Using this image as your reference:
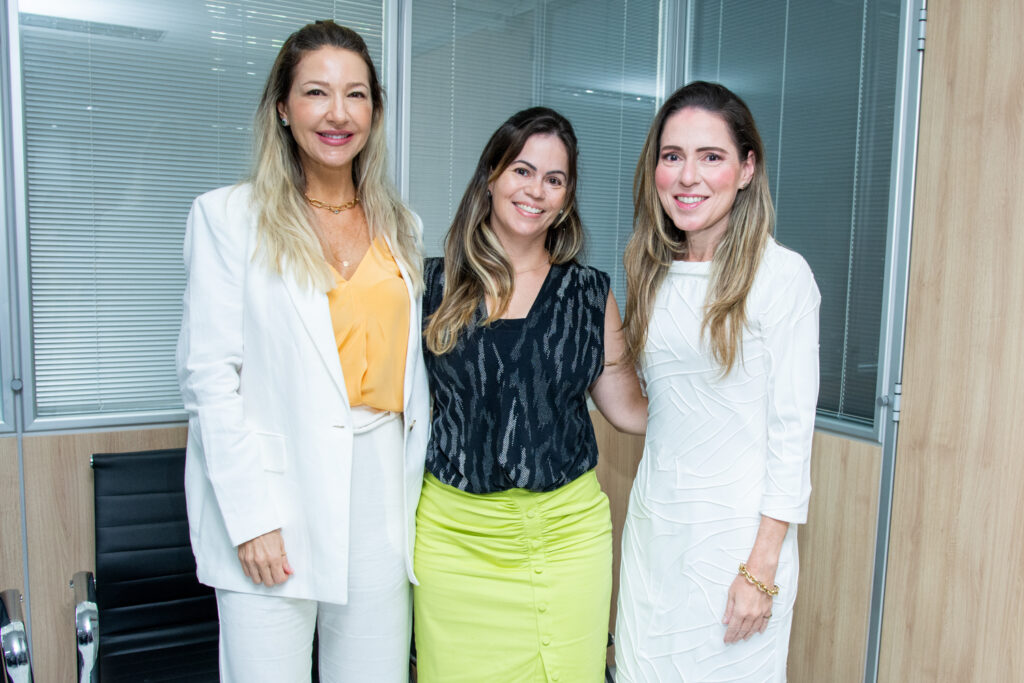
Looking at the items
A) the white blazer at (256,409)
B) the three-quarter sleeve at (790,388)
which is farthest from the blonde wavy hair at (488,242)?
the three-quarter sleeve at (790,388)

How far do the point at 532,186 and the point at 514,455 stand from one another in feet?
1.97

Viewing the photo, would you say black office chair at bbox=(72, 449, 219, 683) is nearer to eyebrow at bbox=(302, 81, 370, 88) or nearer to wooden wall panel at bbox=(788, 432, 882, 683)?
eyebrow at bbox=(302, 81, 370, 88)

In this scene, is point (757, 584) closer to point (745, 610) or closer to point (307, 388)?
point (745, 610)

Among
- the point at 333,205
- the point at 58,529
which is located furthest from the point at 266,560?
the point at 58,529

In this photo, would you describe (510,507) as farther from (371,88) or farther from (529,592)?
(371,88)

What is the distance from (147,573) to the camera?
2.33 metres

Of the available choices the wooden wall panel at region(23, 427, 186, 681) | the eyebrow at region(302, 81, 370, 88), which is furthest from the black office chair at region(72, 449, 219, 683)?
the eyebrow at region(302, 81, 370, 88)

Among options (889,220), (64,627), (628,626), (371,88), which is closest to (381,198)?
(371,88)

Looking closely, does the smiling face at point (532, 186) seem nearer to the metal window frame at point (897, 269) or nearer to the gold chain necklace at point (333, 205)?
the gold chain necklace at point (333, 205)

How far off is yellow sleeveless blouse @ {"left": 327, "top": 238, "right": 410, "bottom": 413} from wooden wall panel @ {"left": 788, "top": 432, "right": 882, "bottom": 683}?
1.30 meters

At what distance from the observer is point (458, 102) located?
2877 millimetres

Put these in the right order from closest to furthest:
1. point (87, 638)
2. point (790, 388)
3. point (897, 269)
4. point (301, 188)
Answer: point (790, 388)
point (301, 188)
point (87, 638)
point (897, 269)

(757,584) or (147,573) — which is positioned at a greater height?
(757,584)

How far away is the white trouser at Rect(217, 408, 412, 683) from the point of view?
1.72 m
